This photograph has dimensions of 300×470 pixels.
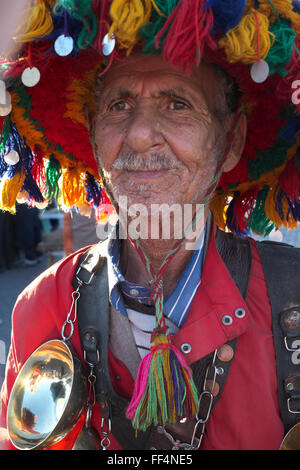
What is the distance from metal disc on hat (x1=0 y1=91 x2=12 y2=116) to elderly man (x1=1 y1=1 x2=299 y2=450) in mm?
106

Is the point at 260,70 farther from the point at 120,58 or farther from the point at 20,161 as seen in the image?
the point at 20,161

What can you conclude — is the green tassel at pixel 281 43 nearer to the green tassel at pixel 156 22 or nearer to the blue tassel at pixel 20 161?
the green tassel at pixel 156 22

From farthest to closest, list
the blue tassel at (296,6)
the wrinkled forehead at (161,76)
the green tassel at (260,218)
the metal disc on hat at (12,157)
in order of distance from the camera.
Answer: the green tassel at (260,218) < the metal disc on hat at (12,157) < the wrinkled forehead at (161,76) < the blue tassel at (296,6)

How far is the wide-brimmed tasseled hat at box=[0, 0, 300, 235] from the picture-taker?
1.20 meters

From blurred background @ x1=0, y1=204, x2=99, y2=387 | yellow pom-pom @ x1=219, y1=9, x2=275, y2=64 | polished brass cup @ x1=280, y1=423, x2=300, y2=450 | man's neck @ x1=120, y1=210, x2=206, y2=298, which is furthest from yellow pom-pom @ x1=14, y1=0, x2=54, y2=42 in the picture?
blurred background @ x1=0, y1=204, x2=99, y2=387

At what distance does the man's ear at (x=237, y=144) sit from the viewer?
1712mm

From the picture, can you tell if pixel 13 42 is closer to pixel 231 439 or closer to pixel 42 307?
pixel 42 307

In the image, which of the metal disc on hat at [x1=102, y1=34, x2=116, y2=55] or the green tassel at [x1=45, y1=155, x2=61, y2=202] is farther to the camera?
the green tassel at [x1=45, y1=155, x2=61, y2=202]

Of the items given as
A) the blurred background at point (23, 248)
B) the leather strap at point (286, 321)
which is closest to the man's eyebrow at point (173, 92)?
the leather strap at point (286, 321)

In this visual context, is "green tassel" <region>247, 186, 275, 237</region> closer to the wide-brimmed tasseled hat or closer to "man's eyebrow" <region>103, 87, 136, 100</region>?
the wide-brimmed tasseled hat

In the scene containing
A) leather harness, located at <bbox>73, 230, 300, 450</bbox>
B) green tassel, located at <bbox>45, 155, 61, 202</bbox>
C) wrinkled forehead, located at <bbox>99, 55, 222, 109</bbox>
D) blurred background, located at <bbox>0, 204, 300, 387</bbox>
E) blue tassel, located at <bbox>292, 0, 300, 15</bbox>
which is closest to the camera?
blue tassel, located at <bbox>292, 0, 300, 15</bbox>

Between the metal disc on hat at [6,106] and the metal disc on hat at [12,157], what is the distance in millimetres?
183

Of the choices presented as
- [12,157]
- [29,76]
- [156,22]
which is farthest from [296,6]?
[12,157]

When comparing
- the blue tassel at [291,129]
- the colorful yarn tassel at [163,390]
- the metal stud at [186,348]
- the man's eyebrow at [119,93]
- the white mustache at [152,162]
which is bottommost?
the colorful yarn tassel at [163,390]
